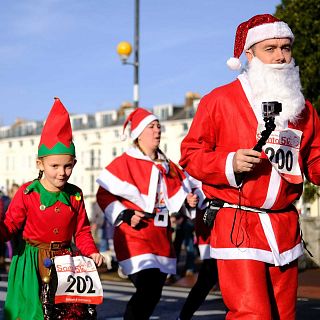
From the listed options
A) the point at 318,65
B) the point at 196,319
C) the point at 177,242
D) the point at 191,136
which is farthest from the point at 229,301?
the point at 318,65

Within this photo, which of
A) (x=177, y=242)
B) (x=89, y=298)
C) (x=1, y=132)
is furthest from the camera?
(x=1, y=132)

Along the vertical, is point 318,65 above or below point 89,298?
above

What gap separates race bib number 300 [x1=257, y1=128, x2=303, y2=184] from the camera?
4.63 meters

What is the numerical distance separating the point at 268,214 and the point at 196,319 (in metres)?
4.29

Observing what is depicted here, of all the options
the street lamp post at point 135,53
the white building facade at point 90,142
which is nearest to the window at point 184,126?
the white building facade at point 90,142

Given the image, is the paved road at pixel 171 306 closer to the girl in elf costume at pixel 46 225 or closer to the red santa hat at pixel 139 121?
the red santa hat at pixel 139 121

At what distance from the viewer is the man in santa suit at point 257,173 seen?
180 inches

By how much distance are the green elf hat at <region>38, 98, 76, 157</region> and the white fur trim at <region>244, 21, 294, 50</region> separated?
1.63 meters

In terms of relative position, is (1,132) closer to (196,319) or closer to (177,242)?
(177,242)

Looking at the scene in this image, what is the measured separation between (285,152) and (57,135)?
192 cm

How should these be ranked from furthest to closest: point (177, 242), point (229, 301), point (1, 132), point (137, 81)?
1. point (1, 132)
2. point (137, 81)
3. point (177, 242)
4. point (229, 301)

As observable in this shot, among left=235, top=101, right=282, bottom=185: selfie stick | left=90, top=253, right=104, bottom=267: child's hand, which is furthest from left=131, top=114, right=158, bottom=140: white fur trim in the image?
left=235, top=101, right=282, bottom=185: selfie stick

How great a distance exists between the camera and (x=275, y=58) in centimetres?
483

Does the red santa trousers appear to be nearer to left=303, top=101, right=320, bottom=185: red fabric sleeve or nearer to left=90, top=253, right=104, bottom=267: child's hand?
left=303, top=101, right=320, bottom=185: red fabric sleeve
